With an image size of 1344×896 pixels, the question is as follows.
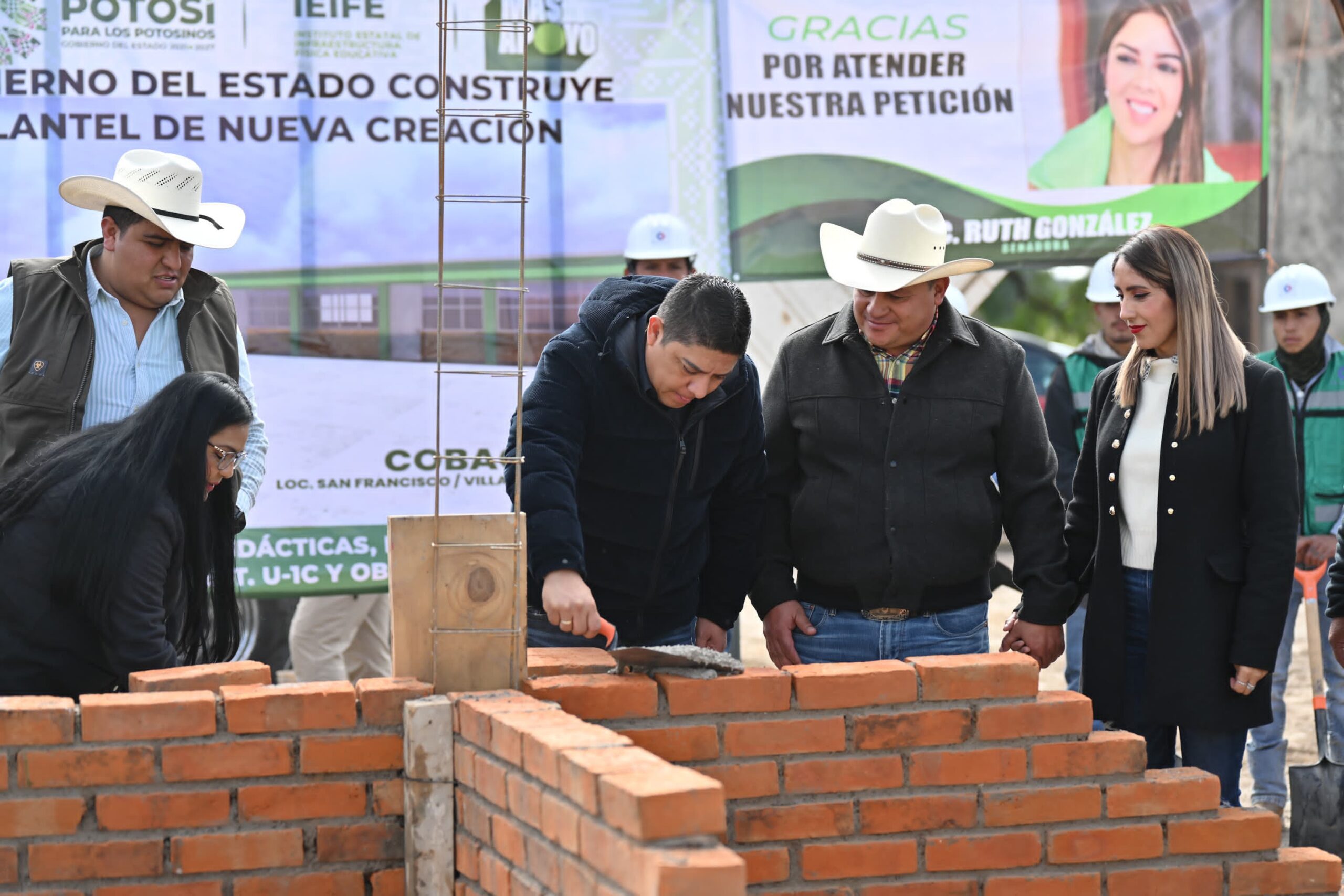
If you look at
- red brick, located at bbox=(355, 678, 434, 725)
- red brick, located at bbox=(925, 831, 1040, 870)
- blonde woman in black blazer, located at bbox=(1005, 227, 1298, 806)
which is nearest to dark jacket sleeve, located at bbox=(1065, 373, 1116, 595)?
blonde woman in black blazer, located at bbox=(1005, 227, 1298, 806)

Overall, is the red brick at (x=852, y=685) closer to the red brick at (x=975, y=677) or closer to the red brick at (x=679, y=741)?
the red brick at (x=975, y=677)

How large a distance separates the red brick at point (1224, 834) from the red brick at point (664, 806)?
1.44 meters

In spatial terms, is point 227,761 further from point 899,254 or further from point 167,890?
point 899,254

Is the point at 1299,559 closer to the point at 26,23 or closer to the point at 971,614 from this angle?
the point at 971,614

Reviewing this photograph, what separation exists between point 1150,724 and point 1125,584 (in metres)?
0.36

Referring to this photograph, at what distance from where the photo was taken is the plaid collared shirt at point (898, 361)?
146 inches

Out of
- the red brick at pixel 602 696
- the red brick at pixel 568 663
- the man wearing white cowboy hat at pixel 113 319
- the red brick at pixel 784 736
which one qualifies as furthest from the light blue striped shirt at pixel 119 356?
the red brick at pixel 784 736

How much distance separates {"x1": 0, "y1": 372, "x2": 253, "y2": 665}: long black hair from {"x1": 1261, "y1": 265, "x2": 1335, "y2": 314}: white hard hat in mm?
4273

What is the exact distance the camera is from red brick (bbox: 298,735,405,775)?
285 cm

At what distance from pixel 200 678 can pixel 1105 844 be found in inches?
76.6

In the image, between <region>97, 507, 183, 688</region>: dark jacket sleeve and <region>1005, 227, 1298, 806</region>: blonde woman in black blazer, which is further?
<region>1005, 227, 1298, 806</region>: blonde woman in black blazer

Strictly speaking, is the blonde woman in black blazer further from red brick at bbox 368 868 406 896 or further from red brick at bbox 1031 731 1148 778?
red brick at bbox 368 868 406 896

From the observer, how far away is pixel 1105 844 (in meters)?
3.11

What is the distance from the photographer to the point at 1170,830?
3.14 meters
